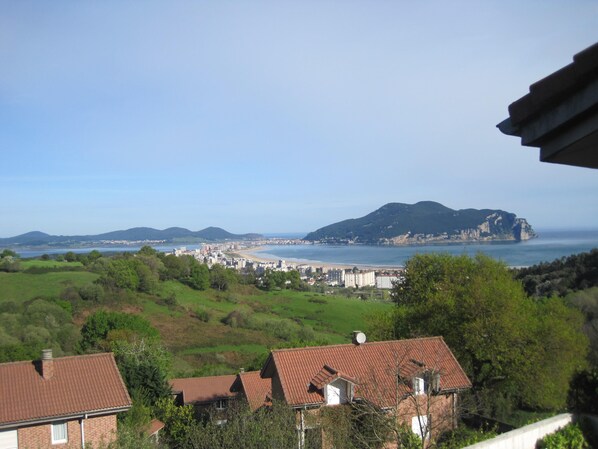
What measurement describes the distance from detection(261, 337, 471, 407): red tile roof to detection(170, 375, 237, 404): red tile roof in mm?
7304

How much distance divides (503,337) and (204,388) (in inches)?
551

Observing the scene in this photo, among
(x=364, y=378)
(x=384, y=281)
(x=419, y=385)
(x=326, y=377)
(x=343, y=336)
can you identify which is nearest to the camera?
(x=326, y=377)

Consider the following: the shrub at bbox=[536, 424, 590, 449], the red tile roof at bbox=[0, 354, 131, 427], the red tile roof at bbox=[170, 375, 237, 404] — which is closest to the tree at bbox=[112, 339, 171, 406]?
the red tile roof at bbox=[170, 375, 237, 404]

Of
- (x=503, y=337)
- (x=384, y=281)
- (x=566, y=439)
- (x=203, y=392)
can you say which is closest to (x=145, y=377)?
(x=203, y=392)

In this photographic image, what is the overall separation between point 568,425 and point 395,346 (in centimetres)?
631

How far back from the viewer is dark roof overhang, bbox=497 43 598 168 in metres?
1.99

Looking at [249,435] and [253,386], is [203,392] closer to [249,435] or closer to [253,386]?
[253,386]

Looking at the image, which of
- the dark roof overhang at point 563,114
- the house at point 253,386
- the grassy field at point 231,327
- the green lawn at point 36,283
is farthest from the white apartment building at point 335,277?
the dark roof overhang at point 563,114

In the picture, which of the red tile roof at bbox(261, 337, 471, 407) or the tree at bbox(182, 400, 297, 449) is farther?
the red tile roof at bbox(261, 337, 471, 407)

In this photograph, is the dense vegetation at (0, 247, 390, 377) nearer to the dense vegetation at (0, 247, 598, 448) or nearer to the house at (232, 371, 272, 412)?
the dense vegetation at (0, 247, 598, 448)

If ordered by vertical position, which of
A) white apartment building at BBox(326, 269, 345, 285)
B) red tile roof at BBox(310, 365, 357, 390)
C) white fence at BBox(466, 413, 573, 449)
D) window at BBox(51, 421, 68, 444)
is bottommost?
white apartment building at BBox(326, 269, 345, 285)

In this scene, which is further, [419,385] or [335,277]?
[335,277]

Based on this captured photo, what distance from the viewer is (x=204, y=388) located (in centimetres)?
2592

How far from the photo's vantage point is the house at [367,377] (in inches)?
601
